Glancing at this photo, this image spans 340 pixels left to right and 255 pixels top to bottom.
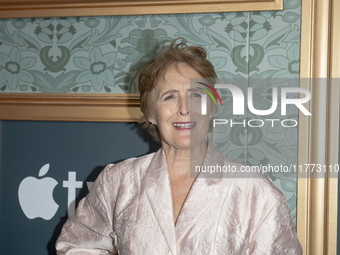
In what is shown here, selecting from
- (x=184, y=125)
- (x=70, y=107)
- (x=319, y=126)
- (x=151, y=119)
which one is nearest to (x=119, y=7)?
(x=70, y=107)

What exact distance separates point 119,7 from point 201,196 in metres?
0.97

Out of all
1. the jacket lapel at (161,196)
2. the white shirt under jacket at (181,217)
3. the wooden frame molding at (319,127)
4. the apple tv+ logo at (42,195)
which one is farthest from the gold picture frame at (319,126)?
the apple tv+ logo at (42,195)

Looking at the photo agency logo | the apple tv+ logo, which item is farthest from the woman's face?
the apple tv+ logo

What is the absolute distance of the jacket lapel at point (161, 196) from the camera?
1.06 meters

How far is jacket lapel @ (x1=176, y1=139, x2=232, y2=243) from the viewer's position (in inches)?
41.9

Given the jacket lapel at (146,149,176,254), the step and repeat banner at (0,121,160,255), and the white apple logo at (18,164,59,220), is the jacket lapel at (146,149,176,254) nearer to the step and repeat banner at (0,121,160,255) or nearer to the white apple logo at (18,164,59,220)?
the step and repeat banner at (0,121,160,255)

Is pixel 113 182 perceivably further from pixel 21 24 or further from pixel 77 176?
pixel 21 24

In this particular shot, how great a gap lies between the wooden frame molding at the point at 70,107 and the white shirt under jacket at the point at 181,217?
0.38m

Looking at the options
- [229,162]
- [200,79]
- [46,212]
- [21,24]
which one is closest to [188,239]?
[229,162]

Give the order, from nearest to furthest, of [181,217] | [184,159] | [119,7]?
[181,217]
[184,159]
[119,7]

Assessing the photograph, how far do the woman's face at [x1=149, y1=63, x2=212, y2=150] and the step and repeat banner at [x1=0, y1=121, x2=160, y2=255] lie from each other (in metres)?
0.42

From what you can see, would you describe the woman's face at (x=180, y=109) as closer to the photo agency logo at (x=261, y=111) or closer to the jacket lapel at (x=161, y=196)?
the jacket lapel at (x=161, y=196)

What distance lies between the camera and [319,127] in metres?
1.41

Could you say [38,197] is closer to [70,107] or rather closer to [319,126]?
[70,107]
